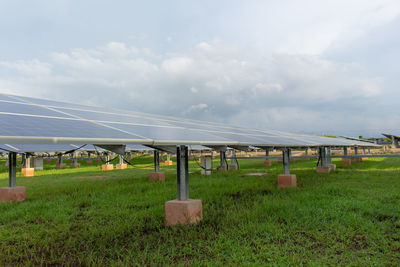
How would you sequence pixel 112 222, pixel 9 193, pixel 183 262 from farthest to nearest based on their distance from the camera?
pixel 9 193 → pixel 112 222 → pixel 183 262

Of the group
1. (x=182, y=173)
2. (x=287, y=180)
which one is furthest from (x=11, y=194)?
(x=287, y=180)

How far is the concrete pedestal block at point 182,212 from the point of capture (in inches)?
247

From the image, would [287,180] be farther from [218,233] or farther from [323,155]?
[323,155]

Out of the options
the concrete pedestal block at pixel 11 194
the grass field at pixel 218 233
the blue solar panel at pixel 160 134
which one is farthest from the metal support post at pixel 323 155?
the concrete pedestal block at pixel 11 194

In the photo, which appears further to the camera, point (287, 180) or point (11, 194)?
point (287, 180)

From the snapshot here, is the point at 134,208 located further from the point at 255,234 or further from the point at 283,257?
the point at 283,257

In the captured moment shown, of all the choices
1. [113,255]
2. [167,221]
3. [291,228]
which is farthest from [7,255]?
[291,228]

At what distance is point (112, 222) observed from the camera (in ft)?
22.7

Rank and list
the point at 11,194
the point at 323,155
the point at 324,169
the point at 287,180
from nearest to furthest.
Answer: the point at 11,194, the point at 287,180, the point at 324,169, the point at 323,155

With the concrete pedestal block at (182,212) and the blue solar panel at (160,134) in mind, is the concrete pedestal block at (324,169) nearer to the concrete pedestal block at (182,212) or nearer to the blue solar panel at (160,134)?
the blue solar panel at (160,134)

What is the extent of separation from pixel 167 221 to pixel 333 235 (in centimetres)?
340

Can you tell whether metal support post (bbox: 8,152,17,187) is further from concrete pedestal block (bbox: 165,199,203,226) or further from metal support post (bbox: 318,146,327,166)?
metal support post (bbox: 318,146,327,166)

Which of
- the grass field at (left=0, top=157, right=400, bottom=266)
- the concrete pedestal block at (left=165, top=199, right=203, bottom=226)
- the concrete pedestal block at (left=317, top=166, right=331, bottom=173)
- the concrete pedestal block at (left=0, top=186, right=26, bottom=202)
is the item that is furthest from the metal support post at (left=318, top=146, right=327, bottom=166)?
the concrete pedestal block at (left=0, top=186, right=26, bottom=202)

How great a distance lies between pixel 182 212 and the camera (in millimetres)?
6277
